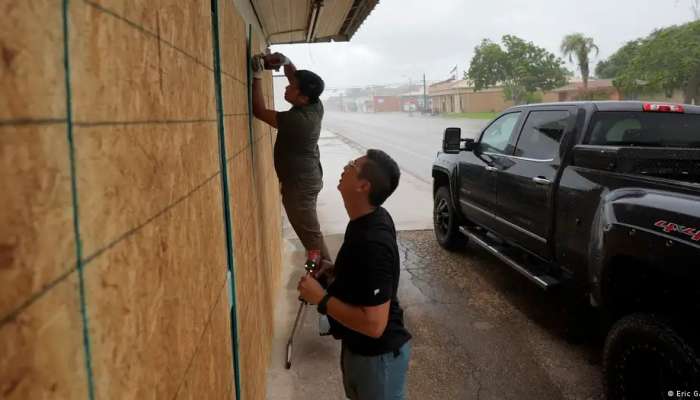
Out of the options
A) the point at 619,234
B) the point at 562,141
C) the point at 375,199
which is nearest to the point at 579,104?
the point at 562,141

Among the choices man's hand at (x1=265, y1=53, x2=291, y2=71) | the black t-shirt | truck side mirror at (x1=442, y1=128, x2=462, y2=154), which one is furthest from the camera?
truck side mirror at (x1=442, y1=128, x2=462, y2=154)

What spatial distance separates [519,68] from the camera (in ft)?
166

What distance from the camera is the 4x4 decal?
262 cm

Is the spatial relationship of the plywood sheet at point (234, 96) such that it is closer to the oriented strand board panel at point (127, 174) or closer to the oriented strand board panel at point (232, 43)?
the oriented strand board panel at point (232, 43)

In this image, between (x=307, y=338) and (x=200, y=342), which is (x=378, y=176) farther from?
(x=307, y=338)

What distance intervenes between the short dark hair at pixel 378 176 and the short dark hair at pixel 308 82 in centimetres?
190

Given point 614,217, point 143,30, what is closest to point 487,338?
point 614,217

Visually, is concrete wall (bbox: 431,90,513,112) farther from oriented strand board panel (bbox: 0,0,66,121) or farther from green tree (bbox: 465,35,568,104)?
oriented strand board panel (bbox: 0,0,66,121)

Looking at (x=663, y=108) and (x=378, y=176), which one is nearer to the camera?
(x=378, y=176)

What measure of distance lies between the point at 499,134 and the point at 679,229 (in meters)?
3.34

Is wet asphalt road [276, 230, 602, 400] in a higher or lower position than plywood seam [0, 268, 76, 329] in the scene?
lower

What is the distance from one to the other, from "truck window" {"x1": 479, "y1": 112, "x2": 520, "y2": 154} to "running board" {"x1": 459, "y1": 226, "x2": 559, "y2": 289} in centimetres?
103

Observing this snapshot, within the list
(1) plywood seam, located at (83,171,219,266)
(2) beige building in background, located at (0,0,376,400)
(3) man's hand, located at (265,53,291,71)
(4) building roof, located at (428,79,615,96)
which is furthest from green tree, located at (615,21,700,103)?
(1) plywood seam, located at (83,171,219,266)

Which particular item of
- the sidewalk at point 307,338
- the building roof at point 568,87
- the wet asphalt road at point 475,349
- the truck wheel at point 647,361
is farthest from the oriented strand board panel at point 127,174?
the building roof at point 568,87
